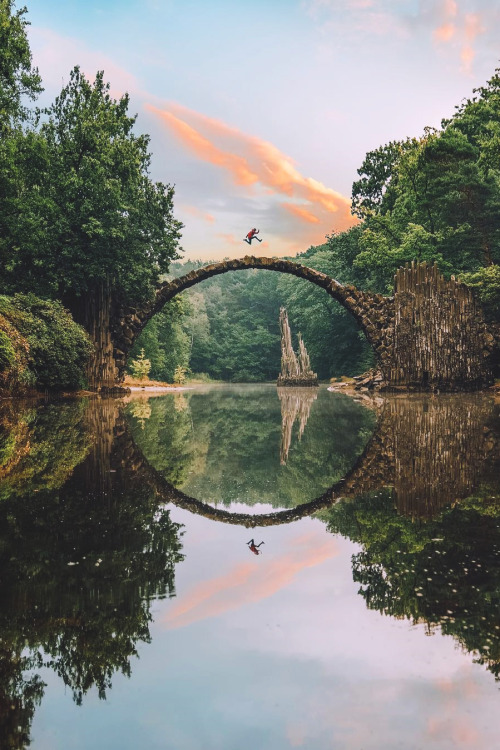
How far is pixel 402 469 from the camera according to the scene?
5.58 meters

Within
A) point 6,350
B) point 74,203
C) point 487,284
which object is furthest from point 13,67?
point 487,284

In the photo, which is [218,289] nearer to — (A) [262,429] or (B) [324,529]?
(A) [262,429]

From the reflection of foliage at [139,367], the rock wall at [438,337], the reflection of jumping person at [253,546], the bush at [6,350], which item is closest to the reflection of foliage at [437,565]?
the reflection of jumping person at [253,546]

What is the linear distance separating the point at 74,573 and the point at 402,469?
3.64 meters

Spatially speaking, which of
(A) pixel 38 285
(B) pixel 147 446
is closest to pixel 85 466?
→ (B) pixel 147 446

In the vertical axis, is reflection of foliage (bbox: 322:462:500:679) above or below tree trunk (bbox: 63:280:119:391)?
below

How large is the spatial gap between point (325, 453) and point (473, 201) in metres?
22.6

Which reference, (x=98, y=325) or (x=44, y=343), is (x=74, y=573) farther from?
(x=98, y=325)

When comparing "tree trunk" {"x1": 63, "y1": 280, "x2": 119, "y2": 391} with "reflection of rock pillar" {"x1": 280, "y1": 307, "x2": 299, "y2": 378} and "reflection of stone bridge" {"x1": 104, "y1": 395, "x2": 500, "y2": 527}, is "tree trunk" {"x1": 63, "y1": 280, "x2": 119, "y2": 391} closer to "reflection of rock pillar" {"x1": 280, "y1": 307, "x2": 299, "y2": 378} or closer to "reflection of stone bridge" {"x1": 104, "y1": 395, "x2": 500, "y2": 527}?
"reflection of stone bridge" {"x1": 104, "y1": 395, "x2": 500, "y2": 527}

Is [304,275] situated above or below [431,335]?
above

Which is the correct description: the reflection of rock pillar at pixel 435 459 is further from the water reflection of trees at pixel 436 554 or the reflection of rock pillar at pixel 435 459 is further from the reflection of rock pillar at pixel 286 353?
the reflection of rock pillar at pixel 286 353

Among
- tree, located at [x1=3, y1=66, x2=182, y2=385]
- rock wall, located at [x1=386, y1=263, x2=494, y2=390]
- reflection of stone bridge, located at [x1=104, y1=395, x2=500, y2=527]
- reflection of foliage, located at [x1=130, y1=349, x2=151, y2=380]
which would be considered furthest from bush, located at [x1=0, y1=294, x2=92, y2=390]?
reflection of foliage, located at [x1=130, y1=349, x2=151, y2=380]

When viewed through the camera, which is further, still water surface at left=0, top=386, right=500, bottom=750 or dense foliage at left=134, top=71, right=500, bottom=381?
dense foliage at left=134, top=71, right=500, bottom=381

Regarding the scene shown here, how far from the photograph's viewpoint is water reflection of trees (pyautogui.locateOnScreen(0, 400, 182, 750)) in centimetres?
188
